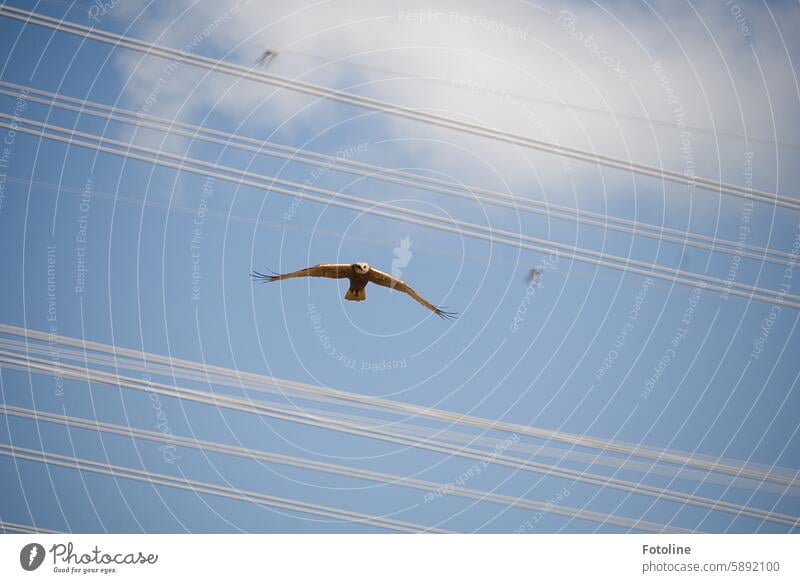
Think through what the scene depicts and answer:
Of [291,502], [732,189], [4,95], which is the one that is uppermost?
[4,95]

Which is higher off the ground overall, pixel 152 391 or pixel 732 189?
pixel 732 189

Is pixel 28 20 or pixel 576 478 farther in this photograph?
pixel 576 478

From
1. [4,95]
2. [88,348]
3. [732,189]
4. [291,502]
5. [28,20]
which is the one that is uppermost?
[28,20]

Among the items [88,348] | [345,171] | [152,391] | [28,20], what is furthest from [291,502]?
[28,20]

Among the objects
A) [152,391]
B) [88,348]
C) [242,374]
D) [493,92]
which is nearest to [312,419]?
[242,374]

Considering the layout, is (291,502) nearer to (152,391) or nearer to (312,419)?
(312,419)

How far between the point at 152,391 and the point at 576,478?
8180 millimetres

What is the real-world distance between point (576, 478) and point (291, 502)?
17.9ft
